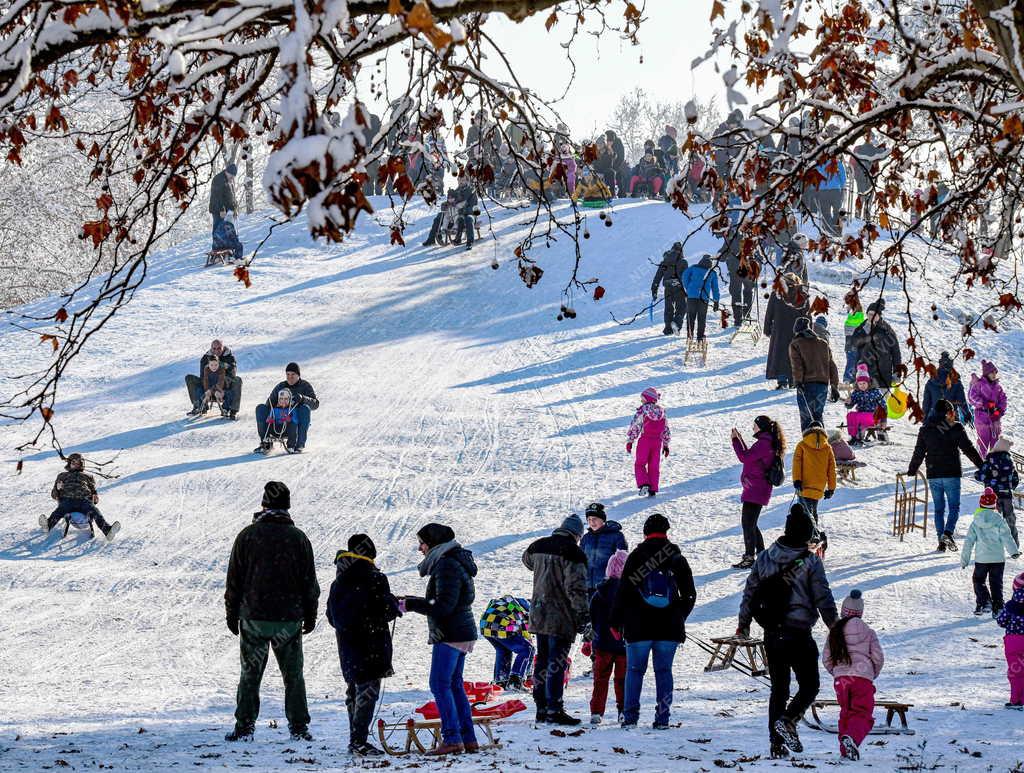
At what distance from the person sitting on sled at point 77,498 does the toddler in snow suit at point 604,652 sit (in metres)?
7.80

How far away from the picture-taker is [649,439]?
15.9 m

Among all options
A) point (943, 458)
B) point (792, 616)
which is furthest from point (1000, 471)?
point (792, 616)

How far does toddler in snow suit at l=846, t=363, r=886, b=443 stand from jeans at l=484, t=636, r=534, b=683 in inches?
370

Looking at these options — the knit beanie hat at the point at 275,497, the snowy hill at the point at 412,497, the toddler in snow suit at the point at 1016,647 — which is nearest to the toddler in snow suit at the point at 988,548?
the snowy hill at the point at 412,497

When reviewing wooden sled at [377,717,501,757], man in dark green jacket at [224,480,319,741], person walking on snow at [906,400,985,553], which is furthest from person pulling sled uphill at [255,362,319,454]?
man in dark green jacket at [224,480,319,741]

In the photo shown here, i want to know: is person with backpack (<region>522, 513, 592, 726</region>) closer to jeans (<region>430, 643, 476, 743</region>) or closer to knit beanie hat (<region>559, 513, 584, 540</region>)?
knit beanie hat (<region>559, 513, 584, 540</region>)

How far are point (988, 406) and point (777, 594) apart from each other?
37.3 ft

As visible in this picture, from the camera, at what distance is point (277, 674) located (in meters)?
11.2

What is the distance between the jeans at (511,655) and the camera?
407 inches

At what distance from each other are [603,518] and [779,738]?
2975 mm

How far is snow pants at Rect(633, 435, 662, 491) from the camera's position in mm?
15953

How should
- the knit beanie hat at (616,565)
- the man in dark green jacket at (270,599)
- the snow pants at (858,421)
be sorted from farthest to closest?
1. the snow pants at (858,421)
2. the knit beanie hat at (616,565)
3. the man in dark green jacket at (270,599)

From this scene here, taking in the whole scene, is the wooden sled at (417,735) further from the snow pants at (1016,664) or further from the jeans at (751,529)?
the jeans at (751,529)

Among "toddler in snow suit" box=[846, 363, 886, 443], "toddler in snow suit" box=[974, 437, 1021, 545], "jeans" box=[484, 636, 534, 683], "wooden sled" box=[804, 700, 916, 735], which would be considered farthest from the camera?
"toddler in snow suit" box=[846, 363, 886, 443]
